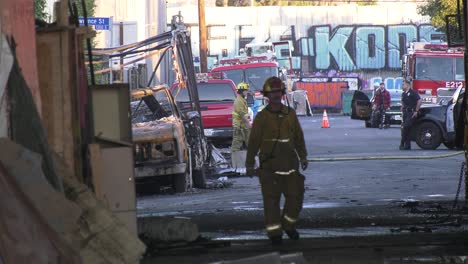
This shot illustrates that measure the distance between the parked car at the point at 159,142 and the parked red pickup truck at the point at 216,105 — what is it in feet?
32.3

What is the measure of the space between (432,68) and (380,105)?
9.34 feet

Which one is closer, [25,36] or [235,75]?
[25,36]

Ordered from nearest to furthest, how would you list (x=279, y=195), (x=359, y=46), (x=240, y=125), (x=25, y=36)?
(x=25, y=36) < (x=279, y=195) < (x=240, y=125) < (x=359, y=46)

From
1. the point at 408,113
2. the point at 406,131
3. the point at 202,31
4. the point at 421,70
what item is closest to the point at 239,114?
the point at 406,131

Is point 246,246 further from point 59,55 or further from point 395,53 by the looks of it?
point 395,53

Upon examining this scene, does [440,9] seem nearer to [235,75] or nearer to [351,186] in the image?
[235,75]

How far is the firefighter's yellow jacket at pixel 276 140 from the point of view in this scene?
12.6 metres

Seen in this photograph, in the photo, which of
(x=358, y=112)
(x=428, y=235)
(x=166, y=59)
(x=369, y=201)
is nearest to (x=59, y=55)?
(x=428, y=235)

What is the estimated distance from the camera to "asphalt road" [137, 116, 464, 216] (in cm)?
1752

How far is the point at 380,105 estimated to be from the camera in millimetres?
43031

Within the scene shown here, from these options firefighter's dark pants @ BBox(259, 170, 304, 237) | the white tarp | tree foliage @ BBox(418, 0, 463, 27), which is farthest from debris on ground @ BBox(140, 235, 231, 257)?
tree foliage @ BBox(418, 0, 463, 27)

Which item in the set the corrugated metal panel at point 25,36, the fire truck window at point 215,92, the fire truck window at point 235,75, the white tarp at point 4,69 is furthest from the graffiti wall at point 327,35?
the white tarp at point 4,69

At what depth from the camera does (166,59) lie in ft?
175

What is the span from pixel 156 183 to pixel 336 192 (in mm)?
3423
